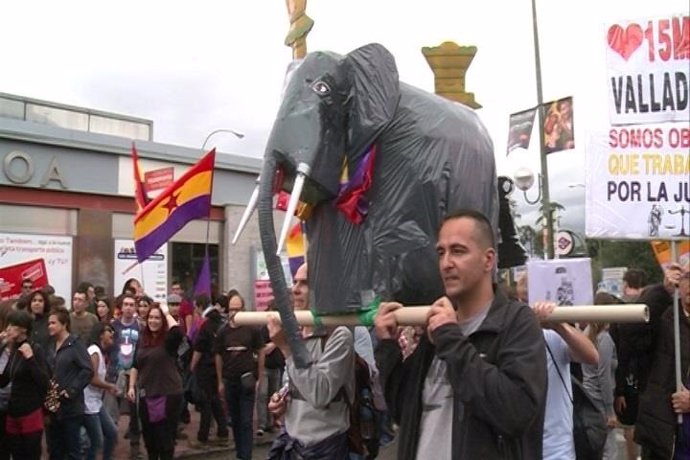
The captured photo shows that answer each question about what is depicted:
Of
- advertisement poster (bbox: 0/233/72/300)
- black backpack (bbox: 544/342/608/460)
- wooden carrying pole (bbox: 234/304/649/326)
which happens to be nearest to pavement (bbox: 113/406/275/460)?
advertisement poster (bbox: 0/233/72/300)

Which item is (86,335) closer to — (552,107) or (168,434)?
(168,434)

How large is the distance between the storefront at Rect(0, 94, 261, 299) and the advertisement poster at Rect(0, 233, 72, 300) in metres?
0.02

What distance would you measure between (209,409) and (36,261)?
27.1 ft

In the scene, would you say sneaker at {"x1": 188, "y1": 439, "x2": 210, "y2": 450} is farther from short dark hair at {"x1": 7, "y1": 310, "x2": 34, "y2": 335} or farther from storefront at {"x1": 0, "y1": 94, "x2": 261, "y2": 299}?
storefront at {"x1": 0, "y1": 94, "x2": 261, "y2": 299}

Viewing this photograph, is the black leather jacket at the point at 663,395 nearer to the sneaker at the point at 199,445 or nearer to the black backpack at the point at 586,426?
the black backpack at the point at 586,426

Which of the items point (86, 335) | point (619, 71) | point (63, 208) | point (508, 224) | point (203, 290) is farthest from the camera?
point (63, 208)

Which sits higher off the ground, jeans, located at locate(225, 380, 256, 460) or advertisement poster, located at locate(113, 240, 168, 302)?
advertisement poster, located at locate(113, 240, 168, 302)

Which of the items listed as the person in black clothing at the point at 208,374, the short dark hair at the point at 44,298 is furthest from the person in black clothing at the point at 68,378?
the person in black clothing at the point at 208,374

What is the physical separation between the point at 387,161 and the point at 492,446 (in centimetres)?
102

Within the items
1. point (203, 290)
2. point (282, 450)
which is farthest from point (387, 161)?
point (203, 290)

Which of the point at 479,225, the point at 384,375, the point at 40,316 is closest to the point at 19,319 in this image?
the point at 40,316

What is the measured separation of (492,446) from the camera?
243 cm

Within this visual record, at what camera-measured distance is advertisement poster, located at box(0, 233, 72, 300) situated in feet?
53.9

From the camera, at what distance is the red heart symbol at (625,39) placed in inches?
198
